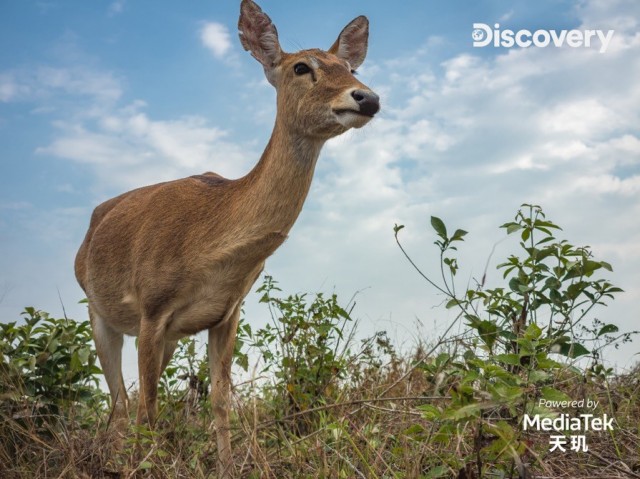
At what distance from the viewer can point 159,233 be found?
230 inches

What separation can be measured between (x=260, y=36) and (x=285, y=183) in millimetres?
1409

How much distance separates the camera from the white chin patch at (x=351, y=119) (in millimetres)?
5012

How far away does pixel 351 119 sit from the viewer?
503 cm

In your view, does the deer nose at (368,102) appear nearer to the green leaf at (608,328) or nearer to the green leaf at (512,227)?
the green leaf at (512,227)

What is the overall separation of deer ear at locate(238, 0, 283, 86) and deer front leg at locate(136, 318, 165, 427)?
2.12m

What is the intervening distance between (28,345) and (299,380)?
226 centimetres

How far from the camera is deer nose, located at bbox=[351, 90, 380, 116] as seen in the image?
4.95 metres

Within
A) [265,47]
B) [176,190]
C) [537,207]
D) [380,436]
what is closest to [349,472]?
[380,436]

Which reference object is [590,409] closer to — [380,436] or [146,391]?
[380,436]

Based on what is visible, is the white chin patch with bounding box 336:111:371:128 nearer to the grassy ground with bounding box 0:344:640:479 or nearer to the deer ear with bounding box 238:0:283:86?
the deer ear with bounding box 238:0:283:86

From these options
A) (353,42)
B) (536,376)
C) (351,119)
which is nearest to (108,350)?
(351,119)

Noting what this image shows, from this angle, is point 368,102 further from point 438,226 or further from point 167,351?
point 167,351

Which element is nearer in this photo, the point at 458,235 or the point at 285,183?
the point at 458,235

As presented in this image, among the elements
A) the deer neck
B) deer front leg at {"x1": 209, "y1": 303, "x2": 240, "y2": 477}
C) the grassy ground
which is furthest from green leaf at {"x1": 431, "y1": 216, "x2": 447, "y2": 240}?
deer front leg at {"x1": 209, "y1": 303, "x2": 240, "y2": 477}
